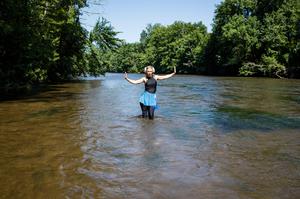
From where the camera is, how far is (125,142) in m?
9.02

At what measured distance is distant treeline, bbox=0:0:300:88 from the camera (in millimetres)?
23812

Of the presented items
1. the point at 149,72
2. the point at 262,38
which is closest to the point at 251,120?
the point at 149,72

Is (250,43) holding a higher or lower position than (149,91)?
higher

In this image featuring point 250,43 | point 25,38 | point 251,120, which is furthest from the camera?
point 250,43

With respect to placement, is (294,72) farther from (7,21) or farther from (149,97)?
(149,97)

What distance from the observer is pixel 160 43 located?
109m

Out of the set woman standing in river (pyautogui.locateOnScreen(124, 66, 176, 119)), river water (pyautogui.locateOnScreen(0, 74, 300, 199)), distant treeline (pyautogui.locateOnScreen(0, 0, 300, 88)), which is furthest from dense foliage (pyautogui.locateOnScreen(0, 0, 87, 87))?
river water (pyautogui.locateOnScreen(0, 74, 300, 199))

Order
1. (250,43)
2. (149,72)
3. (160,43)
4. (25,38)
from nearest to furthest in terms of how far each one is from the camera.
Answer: (149,72)
(25,38)
(250,43)
(160,43)

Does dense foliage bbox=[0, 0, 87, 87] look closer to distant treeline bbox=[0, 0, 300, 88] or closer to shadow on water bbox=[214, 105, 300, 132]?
distant treeline bbox=[0, 0, 300, 88]

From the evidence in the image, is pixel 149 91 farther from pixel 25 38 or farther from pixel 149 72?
pixel 25 38

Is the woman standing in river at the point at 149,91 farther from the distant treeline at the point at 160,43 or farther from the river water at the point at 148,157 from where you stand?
the distant treeline at the point at 160,43

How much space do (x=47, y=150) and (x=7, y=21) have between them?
1581cm

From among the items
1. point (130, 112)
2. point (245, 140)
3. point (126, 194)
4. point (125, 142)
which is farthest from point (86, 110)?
point (126, 194)

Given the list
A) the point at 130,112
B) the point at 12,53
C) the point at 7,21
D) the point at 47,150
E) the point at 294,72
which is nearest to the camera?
the point at 47,150
